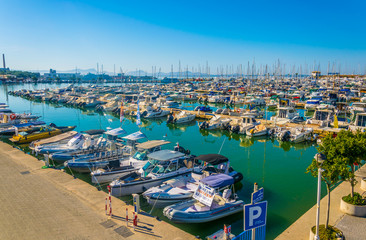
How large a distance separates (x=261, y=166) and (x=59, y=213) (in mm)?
18419

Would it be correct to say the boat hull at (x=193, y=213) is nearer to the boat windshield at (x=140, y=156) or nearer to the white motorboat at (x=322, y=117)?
the boat windshield at (x=140, y=156)

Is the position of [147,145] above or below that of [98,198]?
above

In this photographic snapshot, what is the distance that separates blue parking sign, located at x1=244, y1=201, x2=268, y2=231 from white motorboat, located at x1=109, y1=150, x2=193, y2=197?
11197 mm

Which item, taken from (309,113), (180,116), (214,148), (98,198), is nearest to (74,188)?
(98,198)

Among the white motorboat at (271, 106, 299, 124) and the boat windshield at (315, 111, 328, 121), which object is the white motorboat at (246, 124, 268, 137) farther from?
the boat windshield at (315, 111, 328, 121)

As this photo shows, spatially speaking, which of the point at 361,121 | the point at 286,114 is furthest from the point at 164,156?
the point at 286,114

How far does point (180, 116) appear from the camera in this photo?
160 feet

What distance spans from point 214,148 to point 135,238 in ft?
70.1

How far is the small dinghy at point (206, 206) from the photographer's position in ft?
46.0

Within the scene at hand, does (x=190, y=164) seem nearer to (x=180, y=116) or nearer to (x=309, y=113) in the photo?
(x=180, y=116)

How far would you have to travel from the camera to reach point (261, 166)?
25.6 metres

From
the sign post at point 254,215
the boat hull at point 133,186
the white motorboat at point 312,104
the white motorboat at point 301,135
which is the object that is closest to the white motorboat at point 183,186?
the boat hull at point 133,186

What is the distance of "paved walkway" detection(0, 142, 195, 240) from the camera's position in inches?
481

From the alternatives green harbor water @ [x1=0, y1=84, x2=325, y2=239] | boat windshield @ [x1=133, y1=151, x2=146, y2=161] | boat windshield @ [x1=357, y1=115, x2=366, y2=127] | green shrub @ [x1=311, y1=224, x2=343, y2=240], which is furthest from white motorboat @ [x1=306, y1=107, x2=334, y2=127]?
green shrub @ [x1=311, y1=224, x2=343, y2=240]
